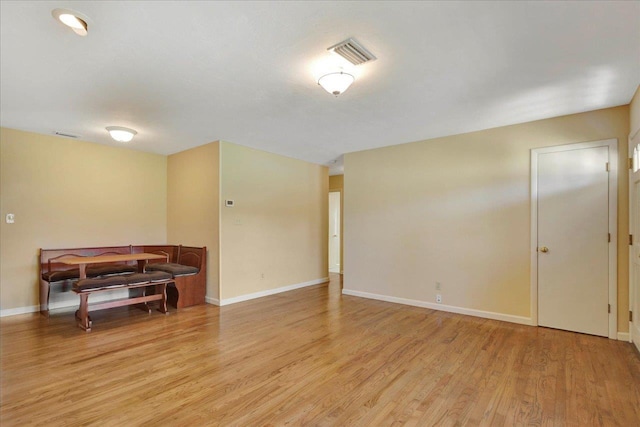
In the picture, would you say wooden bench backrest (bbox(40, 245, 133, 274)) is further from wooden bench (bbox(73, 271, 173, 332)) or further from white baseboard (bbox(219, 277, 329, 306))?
white baseboard (bbox(219, 277, 329, 306))

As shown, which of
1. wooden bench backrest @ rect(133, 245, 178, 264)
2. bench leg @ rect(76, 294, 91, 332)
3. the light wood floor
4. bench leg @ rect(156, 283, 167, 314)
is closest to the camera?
the light wood floor

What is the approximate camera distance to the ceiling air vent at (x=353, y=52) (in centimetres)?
221

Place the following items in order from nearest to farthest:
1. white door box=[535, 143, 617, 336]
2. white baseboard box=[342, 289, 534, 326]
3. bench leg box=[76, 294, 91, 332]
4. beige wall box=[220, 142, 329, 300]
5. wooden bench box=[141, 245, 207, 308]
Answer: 1. white door box=[535, 143, 617, 336]
2. bench leg box=[76, 294, 91, 332]
3. white baseboard box=[342, 289, 534, 326]
4. wooden bench box=[141, 245, 207, 308]
5. beige wall box=[220, 142, 329, 300]

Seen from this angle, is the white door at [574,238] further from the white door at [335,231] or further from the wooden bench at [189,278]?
the white door at [335,231]

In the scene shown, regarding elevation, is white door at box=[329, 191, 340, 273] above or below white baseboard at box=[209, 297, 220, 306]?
above

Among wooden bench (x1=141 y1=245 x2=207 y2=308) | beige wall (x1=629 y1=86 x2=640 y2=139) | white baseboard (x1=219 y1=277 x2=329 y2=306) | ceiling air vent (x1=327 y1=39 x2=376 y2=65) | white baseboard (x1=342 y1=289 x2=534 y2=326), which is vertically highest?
ceiling air vent (x1=327 y1=39 x2=376 y2=65)

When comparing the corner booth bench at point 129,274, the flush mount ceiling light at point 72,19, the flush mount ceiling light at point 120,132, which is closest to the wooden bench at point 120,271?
the corner booth bench at point 129,274

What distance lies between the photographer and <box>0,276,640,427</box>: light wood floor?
6.59 ft

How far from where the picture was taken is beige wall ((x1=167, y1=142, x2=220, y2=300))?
4.83m

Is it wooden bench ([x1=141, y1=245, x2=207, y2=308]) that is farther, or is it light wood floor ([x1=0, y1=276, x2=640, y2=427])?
wooden bench ([x1=141, y1=245, x2=207, y2=308])

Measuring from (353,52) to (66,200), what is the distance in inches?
194

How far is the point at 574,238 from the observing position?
3562 mm

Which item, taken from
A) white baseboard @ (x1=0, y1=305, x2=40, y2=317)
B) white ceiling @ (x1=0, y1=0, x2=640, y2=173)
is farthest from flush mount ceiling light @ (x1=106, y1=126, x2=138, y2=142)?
white baseboard @ (x1=0, y1=305, x2=40, y2=317)

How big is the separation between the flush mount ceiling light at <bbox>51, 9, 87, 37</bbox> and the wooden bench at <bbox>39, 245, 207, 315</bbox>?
331cm
